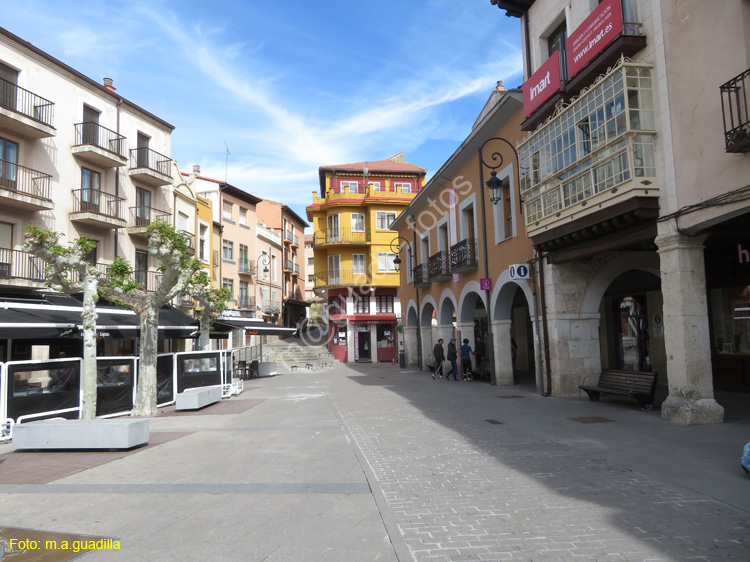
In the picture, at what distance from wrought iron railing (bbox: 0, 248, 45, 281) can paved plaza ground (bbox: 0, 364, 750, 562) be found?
10.6 metres

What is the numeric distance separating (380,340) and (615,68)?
102 feet

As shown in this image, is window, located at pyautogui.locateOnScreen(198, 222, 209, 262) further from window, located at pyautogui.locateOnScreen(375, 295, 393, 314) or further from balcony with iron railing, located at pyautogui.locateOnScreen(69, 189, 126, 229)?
window, located at pyautogui.locateOnScreen(375, 295, 393, 314)

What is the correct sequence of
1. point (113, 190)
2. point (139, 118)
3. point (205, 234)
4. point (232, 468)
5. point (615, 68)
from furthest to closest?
1. point (205, 234)
2. point (139, 118)
3. point (113, 190)
4. point (615, 68)
5. point (232, 468)

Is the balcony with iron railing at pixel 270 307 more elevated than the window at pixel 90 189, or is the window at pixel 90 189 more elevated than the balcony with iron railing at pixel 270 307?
the window at pixel 90 189

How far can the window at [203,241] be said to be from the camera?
32594 mm

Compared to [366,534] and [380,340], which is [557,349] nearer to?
[366,534]

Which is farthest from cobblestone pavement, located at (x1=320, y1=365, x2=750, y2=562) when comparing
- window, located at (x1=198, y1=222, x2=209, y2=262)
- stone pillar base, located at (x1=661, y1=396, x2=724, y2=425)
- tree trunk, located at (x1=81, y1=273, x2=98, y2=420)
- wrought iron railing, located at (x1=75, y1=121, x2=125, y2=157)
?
window, located at (x1=198, y1=222, x2=209, y2=262)

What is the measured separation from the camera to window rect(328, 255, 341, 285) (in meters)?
40.7

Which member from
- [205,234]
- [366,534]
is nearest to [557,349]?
[366,534]

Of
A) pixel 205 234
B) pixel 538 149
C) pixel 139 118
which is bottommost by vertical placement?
pixel 538 149

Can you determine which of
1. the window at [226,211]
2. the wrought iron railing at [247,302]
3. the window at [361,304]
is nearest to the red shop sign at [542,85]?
the window at [361,304]

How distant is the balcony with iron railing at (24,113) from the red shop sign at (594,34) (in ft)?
55.4

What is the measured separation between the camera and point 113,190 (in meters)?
23.2

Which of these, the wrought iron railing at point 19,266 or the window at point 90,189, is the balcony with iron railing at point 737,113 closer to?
the wrought iron railing at point 19,266
